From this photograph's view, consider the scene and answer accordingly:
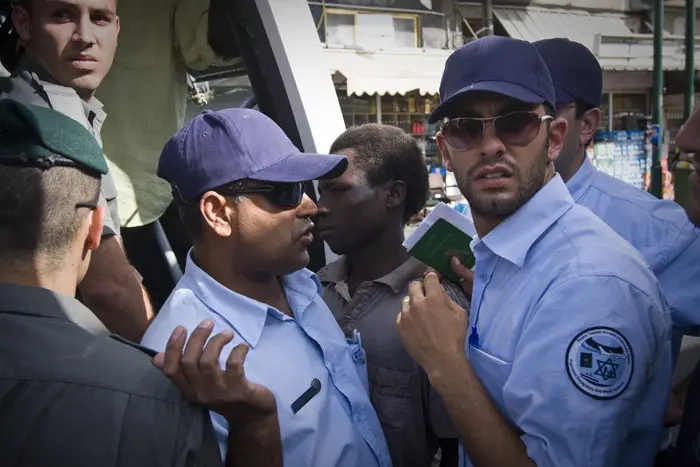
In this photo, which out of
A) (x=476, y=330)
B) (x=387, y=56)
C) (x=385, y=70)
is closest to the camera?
(x=476, y=330)

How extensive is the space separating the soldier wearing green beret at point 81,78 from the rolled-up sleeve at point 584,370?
125 centimetres

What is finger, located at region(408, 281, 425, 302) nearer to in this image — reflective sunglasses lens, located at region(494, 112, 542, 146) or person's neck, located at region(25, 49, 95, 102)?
reflective sunglasses lens, located at region(494, 112, 542, 146)

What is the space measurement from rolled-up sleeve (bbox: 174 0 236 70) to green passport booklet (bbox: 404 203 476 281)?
1.79m

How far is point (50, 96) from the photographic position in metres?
1.97

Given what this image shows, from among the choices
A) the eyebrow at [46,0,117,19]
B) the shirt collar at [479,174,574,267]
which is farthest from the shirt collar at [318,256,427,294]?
the eyebrow at [46,0,117,19]

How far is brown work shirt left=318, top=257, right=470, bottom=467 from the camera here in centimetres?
201

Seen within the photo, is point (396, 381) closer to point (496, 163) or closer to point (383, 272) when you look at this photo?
point (383, 272)

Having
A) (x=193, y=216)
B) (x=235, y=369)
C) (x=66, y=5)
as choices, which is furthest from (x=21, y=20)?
(x=235, y=369)

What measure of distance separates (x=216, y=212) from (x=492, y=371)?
0.85 meters

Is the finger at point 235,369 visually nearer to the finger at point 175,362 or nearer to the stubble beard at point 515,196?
the finger at point 175,362

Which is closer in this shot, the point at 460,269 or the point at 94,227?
the point at 94,227

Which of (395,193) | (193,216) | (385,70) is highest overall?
(385,70)

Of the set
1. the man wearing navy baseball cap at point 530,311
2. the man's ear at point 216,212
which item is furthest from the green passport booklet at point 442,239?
the man's ear at point 216,212

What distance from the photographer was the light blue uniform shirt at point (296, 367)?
5.04ft
